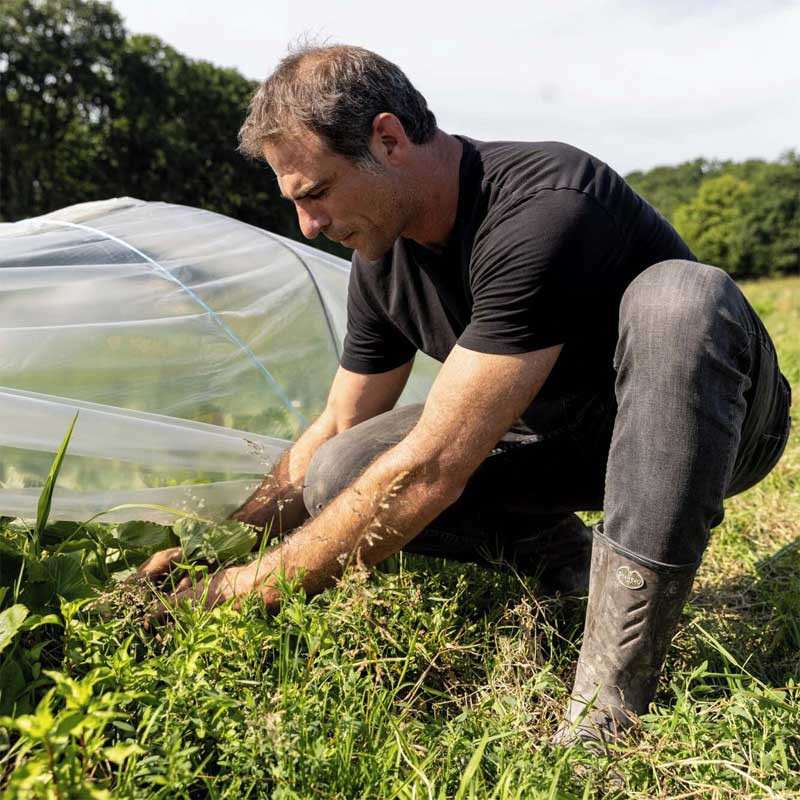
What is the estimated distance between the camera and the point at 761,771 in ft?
4.44

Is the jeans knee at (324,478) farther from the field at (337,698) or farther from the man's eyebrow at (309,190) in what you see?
the man's eyebrow at (309,190)

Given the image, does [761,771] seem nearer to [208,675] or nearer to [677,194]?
[208,675]

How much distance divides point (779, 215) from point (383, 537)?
42.9m

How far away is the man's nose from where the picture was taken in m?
1.88

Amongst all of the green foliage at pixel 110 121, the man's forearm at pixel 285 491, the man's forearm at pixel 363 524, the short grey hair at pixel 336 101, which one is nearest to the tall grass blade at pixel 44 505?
the man's forearm at pixel 363 524

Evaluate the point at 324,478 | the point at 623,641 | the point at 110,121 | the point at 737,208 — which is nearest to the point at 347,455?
the point at 324,478

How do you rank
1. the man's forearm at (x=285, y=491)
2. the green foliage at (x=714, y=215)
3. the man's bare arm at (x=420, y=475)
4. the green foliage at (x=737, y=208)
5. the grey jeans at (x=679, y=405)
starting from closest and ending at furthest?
the grey jeans at (x=679, y=405) < the man's bare arm at (x=420, y=475) < the man's forearm at (x=285, y=491) < the green foliage at (x=737, y=208) < the green foliage at (x=714, y=215)

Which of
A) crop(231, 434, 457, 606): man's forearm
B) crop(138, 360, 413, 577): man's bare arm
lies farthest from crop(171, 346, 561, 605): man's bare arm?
crop(138, 360, 413, 577): man's bare arm

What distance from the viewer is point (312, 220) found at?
6.22 ft

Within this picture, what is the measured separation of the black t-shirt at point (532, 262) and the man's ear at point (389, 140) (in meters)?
0.16

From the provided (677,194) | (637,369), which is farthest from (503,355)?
(677,194)

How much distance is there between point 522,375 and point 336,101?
2.34 ft

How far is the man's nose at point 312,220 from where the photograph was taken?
6.17ft

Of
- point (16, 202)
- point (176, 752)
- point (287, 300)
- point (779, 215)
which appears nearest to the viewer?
point (176, 752)
